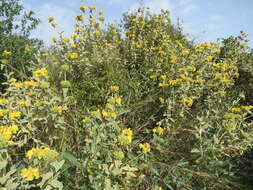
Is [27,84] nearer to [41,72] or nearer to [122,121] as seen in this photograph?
[41,72]

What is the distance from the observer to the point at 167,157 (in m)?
1.79

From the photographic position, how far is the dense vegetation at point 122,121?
1379 mm

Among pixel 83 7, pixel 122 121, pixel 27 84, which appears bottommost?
pixel 122 121

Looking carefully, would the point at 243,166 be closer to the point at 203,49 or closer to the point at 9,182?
the point at 203,49

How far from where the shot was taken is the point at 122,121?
236 centimetres

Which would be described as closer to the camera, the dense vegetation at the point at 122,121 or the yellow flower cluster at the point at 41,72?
the dense vegetation at the point at 122,121

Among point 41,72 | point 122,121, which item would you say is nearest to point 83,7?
point 41,72

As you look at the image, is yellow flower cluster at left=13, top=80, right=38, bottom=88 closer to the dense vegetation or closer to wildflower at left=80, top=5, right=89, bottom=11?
the dense vegetation

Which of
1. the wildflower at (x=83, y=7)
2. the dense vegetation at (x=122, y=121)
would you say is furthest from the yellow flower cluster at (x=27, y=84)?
the wildflower at (x=83, y=7)

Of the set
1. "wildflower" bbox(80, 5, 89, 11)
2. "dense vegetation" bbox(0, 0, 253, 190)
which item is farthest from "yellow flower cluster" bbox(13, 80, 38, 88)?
"wildflower" bbox(80, 5, 89, 11)

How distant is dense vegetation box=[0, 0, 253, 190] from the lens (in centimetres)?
138

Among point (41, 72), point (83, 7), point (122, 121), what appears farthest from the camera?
point (83, 7)

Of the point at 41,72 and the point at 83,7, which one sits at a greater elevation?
the point at 83,7

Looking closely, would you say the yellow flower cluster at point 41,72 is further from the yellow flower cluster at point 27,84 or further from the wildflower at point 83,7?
the wildflower at point 83,7
